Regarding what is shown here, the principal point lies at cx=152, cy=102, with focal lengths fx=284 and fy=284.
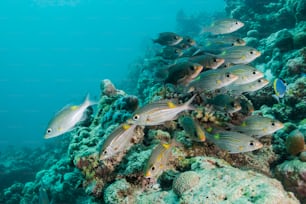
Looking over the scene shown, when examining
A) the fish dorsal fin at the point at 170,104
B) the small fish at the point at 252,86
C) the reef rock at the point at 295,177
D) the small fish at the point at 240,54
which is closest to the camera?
the fish dorsal fin at the point at 170,104

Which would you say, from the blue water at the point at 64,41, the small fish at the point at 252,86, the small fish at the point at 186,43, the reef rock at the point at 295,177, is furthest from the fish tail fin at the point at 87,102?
the blue water at the point at 64,41

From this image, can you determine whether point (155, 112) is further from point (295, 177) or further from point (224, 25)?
point (224, 25)

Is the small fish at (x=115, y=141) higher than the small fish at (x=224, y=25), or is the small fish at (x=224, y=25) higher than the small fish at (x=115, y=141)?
the small fish at (x=224, y=25)

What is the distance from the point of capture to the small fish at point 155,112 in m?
3.30

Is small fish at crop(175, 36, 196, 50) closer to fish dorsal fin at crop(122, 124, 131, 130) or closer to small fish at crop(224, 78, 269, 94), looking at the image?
small fish at crop(224, 78, 269, 94)

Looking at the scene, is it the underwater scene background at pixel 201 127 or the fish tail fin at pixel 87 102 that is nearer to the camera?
the underwater scene background at pixel 201 127

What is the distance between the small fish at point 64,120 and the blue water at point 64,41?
8483 cm

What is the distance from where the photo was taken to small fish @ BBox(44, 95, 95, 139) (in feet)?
11.6

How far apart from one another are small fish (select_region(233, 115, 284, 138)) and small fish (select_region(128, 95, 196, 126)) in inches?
42.6

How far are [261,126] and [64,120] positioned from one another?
2622 millimetres

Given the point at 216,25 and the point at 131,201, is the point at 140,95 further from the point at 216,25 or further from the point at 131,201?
the point at 131,201

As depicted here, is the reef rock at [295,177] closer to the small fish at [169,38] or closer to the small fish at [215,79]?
the small fish at [215,79]

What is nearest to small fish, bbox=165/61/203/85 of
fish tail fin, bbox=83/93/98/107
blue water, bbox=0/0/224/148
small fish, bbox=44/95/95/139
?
fish tail fin, bbox=83/93/98/107

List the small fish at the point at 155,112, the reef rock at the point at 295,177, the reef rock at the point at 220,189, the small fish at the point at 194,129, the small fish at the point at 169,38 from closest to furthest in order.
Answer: the reef rock at the point at 220,189
the small fish at the point at 155,112
the small fish at the point at 194,129
the reef rock at the point at 295,177
the small fish at the point at 169,38
